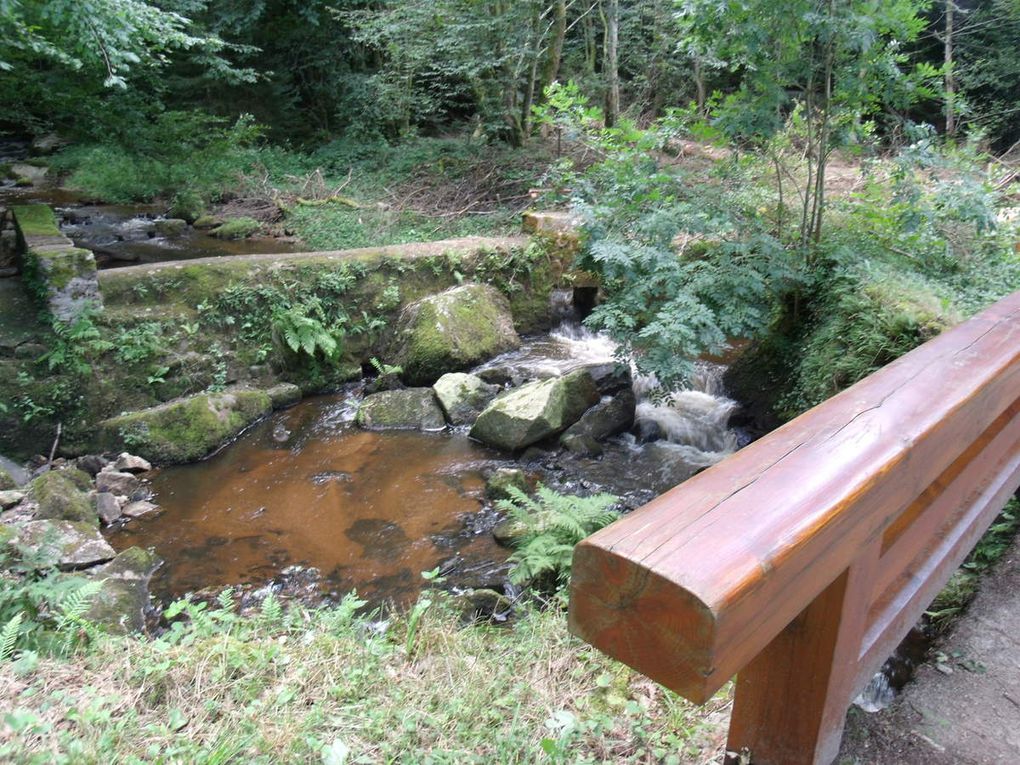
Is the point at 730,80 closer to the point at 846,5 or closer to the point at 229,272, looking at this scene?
the point at 846,5

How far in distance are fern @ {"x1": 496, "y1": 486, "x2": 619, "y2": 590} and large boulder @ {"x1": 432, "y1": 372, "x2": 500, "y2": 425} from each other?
206cm

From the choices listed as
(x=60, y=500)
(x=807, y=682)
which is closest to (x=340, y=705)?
(x=807, y=682)

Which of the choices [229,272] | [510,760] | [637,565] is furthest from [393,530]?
[637,565]

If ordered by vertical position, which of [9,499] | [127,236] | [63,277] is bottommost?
[9,499]

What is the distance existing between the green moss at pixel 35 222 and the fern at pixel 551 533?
5.85 m

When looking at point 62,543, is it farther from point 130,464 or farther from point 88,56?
point 88,56

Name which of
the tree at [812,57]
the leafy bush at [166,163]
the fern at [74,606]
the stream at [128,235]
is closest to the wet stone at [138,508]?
the fern at [74,606]

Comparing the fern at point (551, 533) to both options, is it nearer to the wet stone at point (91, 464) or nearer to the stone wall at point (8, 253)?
the wet stone at point (91, 464)

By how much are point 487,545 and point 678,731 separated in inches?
116

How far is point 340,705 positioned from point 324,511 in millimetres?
3259

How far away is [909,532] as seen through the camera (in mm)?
1792

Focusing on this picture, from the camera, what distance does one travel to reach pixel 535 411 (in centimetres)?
645

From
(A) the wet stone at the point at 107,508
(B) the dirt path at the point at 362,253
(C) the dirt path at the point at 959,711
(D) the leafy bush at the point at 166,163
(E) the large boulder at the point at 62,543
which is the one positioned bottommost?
(A) the wet stone at the point at 107,508

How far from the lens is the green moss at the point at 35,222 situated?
7.03 m
